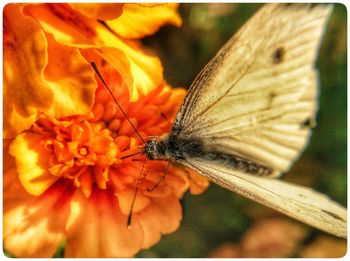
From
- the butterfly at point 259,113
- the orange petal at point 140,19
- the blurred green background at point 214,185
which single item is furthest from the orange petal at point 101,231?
the blurred green background at point 214,185

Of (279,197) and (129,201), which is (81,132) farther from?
(279,197)

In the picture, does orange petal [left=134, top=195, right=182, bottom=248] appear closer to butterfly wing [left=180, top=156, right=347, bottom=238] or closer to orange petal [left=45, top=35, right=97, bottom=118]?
butterfly wing [left=180, top=156, right=347, bottom=238]

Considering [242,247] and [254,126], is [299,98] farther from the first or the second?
[242,247]

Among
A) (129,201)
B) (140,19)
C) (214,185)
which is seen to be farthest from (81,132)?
(214,185)

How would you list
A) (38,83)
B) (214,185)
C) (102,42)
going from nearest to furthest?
(38,83), (102,42), (214,185)

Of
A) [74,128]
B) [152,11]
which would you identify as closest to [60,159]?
[74,128]

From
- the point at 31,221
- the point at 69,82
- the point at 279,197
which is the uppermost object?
the point at 69,82

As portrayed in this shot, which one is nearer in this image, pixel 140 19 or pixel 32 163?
pixel 32 163

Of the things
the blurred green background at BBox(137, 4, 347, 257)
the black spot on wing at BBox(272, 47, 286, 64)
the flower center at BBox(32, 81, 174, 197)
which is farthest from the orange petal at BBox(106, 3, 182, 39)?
the blurred green background at BBox(137, 4, 347, 257)
